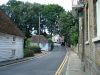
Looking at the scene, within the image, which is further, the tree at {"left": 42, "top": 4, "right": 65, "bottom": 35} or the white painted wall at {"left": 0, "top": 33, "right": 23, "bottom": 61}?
the tree at {"left": 42, "top": 4, "right": 65, "bottom": 35}

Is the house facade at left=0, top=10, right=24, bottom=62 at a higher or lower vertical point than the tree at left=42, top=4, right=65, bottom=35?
lower

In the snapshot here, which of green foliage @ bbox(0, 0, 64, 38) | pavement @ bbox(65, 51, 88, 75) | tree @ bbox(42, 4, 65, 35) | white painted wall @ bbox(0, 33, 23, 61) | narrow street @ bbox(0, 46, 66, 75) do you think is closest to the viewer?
pavement @ bbox(65, 51, 88, 75)

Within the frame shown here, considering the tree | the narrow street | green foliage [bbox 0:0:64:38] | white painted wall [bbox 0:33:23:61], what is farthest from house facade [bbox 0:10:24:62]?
the tree

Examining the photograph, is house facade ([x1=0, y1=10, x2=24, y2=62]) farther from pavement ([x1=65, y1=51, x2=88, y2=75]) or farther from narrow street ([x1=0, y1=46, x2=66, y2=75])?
pavement ([x1=65, y1=51, x2=88, y2=75])

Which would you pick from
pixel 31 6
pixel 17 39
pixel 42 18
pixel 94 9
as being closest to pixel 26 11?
pixel 31 6

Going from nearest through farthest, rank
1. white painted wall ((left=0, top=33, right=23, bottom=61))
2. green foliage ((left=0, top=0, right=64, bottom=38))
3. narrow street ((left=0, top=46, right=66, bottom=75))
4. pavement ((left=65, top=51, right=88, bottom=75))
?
pavement ((left=65, top=51, right=88, bottom=75)) → narrow street ((left=0, top=46, right=66, bottom=75)) → white painted wall ((left=0, top=33, right=23, bottom=61)) → green foliage ((left=0, top=0, right=64, bottom=38))

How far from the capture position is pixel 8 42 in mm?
40344

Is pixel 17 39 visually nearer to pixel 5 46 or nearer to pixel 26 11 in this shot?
pixel 5 46

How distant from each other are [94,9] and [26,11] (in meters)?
96.1

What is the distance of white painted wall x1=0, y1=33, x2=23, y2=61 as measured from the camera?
1471 inches

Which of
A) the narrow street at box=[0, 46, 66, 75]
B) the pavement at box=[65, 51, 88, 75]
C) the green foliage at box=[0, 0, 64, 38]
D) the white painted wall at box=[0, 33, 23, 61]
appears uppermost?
the green foliage at box=[0, 0, 64, 38]

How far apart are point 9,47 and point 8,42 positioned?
0.81 metres

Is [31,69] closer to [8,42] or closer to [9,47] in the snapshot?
[8,42]

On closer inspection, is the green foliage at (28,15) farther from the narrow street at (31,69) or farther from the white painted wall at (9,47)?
the narrow street at (31,69)
